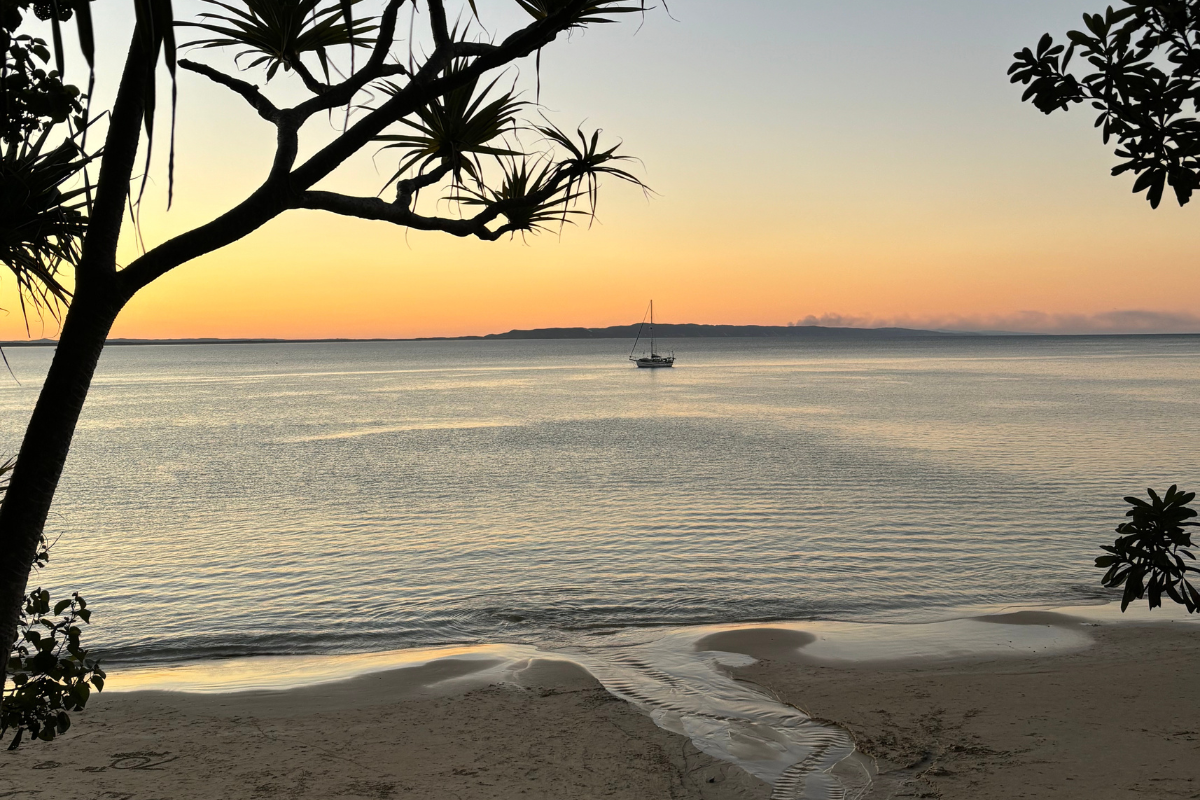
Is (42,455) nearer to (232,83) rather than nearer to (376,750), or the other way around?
(232,83)

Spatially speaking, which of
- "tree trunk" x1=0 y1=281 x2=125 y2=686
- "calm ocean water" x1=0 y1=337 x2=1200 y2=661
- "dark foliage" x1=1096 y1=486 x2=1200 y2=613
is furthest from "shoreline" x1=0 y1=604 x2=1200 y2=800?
"tree trunk" x1=0 y1=281 x2=125 y2=686

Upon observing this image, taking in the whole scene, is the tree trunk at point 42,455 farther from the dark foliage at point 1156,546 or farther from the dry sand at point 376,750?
the dry sand at point 376,750

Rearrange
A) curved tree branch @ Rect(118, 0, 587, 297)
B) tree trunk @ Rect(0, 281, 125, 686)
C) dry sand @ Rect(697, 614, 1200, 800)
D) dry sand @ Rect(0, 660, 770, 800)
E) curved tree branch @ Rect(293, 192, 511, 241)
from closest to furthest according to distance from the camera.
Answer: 1. tree trunk @ Rect(0, 281, 125, 686)
2. curved tree branch @ Rect(118, 0, 587, 297)
3. curved tree branch @ Rect(293, 192, 511, 241)
4. dry sand @ Rect(697, 614, 1200, 800)
5. dry sand @ Rect(0, 660, 770, 800)

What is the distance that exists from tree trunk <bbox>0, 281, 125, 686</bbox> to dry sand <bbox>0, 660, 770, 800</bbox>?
195 inches

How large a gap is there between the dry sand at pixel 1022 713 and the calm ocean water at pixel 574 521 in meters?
3.15

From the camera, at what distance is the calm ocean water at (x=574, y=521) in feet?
49.6

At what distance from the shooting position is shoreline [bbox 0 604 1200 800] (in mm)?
7551

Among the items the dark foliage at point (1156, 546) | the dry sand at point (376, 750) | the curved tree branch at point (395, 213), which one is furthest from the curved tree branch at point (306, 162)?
the dry sand at point (376, 750)

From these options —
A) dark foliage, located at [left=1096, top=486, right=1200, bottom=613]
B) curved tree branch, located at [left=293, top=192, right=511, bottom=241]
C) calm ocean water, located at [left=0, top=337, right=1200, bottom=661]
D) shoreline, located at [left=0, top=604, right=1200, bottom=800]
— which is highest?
curved tree branch, located at [left=293, top=192, right=511, bottom=241]

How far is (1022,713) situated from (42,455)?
29.3 ft

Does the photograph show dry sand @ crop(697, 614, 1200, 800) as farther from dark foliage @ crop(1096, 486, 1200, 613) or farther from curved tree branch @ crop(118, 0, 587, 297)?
curved tree branch @ crop(118, 0, 587, 297)

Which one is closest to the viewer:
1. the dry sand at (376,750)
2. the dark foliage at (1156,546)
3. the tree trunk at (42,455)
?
the tree trunk at (42,455)

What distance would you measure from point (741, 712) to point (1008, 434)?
37.6 m

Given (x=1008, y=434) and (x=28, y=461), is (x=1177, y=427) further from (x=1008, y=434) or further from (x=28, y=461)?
(x=28, y=461)
